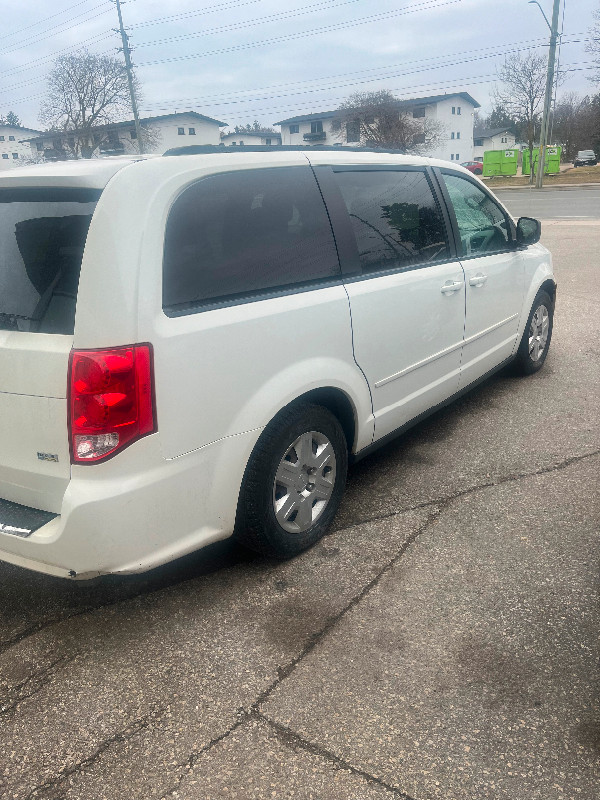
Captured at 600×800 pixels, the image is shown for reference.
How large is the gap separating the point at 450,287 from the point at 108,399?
227 centimetres

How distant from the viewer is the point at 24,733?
6.75 feet

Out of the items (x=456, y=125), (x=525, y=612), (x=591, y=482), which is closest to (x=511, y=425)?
(x=591, y=482)

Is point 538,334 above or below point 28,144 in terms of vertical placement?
below

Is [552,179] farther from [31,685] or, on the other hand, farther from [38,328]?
[31,685]

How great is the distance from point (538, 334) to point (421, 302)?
2.29 meters

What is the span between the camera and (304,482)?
292 centimetres

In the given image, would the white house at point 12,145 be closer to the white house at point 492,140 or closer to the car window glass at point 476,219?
the white house at point 492,140

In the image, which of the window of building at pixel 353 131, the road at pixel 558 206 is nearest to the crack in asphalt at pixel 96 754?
the road at pixel 558 206

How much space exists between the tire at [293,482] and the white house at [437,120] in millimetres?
69337

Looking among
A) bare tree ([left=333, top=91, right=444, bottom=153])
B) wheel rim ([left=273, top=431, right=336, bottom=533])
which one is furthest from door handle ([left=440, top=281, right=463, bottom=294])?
bare tree ([left=333, top=91, right=444, bottom=153])

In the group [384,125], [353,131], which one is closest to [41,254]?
[384,125]

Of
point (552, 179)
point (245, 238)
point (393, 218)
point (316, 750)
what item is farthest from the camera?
point (552, 179)

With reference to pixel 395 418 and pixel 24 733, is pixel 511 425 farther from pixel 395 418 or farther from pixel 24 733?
pixel 24 733

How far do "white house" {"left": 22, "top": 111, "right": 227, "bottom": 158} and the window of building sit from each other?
13936 mm
